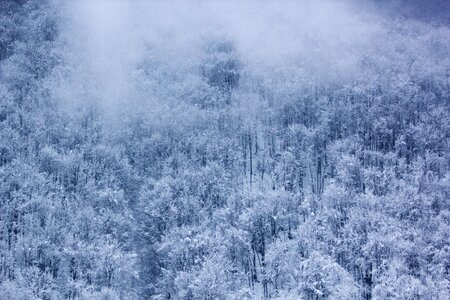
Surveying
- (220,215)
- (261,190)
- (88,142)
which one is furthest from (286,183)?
(88,142)

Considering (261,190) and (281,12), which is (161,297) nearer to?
(261,190)

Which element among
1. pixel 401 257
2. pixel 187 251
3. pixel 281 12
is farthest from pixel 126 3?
pixel 401 257

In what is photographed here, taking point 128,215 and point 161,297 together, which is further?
point 128,215

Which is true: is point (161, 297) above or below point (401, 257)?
below

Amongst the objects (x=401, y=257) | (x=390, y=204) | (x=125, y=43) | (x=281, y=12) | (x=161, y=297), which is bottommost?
(x=161, y=297)

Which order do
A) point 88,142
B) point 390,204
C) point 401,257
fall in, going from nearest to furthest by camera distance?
1. point 401,257
2. point 390,204
3. point 88,142

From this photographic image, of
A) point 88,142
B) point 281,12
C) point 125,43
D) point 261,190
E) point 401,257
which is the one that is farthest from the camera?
point 281,12

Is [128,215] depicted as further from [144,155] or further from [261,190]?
[261,190]
